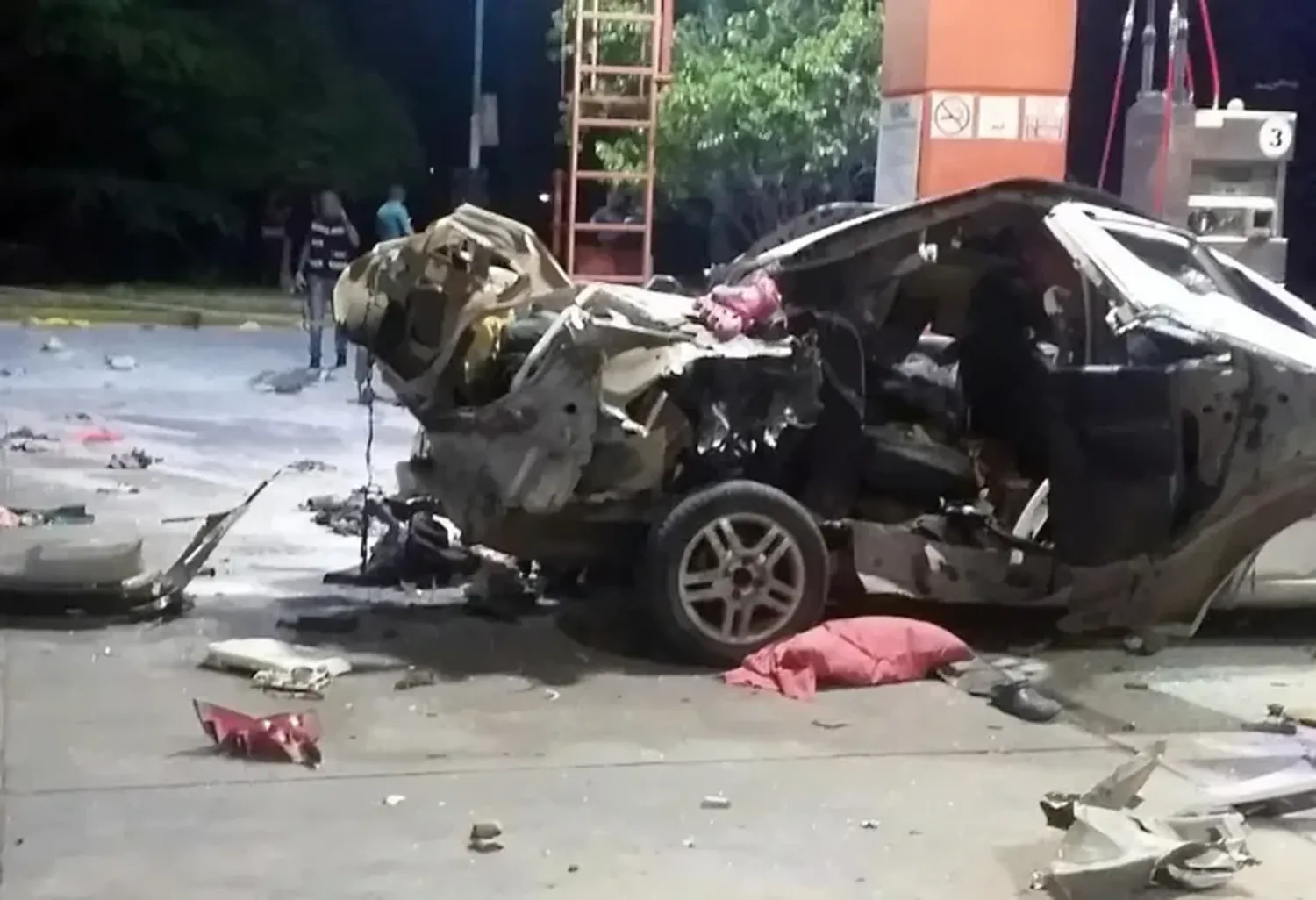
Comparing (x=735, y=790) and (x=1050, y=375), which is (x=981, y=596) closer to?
(x=1050, y=375)

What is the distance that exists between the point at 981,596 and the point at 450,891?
337 cm

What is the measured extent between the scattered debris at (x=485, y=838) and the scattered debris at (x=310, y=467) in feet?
23.9

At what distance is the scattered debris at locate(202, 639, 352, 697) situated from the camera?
Result: 700cm

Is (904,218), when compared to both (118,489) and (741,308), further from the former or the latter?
(118,489)

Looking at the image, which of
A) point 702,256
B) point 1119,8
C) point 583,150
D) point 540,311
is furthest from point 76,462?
point 702,256

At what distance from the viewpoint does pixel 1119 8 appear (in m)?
24.0

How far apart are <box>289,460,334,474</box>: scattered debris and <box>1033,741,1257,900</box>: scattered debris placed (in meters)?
7.66

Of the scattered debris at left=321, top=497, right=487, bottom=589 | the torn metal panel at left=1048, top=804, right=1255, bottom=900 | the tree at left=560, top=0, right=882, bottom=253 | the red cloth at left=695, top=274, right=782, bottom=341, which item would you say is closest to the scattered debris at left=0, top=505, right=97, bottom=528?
the scattered debris at left=321, top=497, right=487, bottom=589

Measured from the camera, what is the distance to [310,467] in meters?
12.6

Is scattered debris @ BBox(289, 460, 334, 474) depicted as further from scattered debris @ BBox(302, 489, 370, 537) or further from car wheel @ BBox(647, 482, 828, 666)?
car wheel @ BBox(647, 482, 828, 666)

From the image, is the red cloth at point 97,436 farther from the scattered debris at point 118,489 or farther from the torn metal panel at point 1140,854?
the torn metal panel at point 1140,854

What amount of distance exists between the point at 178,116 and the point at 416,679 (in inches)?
1306

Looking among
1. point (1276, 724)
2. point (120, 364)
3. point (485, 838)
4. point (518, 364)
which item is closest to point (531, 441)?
point (518, 364)

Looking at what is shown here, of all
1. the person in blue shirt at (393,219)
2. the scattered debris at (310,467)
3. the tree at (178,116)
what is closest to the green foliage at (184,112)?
the tree at (178,116)
